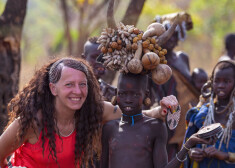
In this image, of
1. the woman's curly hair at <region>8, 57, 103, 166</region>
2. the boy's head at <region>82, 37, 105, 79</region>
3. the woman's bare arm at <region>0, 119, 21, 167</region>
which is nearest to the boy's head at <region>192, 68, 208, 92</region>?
the boy's head at <region>82, 37, 105, 79</region>

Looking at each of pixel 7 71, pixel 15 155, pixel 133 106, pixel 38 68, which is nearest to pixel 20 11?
pixel 7 71

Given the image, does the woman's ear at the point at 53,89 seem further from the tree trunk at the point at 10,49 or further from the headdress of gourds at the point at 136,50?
the tree trunk at the point at 10,49

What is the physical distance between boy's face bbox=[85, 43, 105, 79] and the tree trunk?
1412 millimetres

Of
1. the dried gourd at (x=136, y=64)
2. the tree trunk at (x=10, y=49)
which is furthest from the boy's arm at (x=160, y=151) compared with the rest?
the tree trunk at (x=10, y=49)

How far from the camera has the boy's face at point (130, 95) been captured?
11.4ft

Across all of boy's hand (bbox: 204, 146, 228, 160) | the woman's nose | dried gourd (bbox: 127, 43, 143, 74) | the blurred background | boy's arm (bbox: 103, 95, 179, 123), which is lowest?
boy's hand (bbox: 204, 146, 228, 160)

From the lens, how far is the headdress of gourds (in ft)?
11.0

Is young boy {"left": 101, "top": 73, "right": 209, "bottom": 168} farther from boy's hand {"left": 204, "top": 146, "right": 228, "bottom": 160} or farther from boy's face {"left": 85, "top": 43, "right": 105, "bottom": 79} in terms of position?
boy's face {"left": 85, "top": 43, "right": 105, "bottom": 79}

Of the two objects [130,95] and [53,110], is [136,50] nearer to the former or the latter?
[130,95]

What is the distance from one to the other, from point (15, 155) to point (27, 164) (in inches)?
8.2

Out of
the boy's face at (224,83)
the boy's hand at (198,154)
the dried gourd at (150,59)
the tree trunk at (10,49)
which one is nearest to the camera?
the dried gourd at (150,59)

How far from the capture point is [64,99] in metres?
3.58

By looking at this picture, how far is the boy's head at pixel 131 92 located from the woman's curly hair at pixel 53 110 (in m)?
0.39

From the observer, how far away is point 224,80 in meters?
4.35
